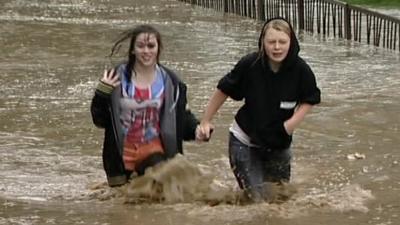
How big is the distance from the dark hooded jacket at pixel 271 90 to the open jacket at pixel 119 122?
15.5 inches

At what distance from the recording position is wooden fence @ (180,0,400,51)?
1821 centimetres

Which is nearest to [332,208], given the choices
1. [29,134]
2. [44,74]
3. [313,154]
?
[313,154]

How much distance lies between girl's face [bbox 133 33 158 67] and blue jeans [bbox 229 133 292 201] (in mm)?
740

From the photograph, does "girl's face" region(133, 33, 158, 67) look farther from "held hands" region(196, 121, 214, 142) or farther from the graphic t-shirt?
"held hands" region(196, 121, 214, 142)

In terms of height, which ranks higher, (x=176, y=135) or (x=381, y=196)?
Result: (x=176, y=135)

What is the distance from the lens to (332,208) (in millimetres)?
6809

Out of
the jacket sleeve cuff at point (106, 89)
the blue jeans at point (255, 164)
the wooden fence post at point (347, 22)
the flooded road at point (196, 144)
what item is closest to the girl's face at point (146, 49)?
the jacket sleeve cuff at point (106, 89)

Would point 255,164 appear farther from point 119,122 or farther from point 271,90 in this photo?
point 119,122

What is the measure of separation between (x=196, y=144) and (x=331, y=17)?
1265cm

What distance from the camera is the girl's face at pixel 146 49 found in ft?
21.5

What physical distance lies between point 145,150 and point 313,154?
266 centimetres

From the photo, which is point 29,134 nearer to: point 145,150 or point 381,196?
point 145,150

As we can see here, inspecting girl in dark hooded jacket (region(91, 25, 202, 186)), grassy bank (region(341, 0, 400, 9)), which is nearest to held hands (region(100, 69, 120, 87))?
girl in dark hooded jacket (region(91, 25, 202, 186))

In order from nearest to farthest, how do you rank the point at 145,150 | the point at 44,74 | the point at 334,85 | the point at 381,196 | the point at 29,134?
1. the point at 145,150
2. the point at 381,196
3. the point at 29,134
4. the point at 334,85
5. the point at 44,74
